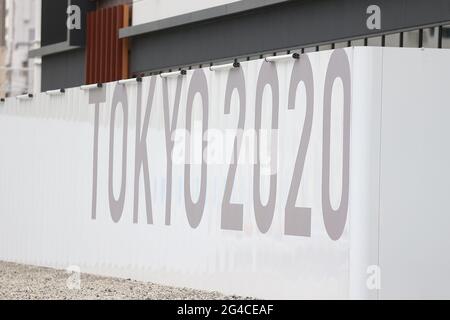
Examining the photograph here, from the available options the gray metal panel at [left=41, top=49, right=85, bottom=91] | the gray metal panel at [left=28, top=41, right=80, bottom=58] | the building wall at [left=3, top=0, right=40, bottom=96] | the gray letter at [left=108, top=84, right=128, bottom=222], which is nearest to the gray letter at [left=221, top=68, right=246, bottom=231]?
the gray letter at [left=108, top=84, right=128, bottom=222]

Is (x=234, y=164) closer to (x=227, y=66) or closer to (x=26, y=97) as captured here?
(x=227, y=66)

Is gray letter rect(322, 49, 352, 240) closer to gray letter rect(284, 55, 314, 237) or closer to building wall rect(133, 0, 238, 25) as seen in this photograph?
gray letter rect(284, 55, 314, 237)

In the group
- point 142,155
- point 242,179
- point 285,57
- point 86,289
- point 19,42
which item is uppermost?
point 19,42

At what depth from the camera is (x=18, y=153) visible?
1656 centimetres

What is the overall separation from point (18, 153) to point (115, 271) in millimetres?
3833

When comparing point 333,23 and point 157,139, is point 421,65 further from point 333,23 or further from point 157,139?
point 333,23

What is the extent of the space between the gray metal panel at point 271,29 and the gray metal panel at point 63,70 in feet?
11.4

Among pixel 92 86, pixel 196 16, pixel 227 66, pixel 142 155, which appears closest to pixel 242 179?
pixel 227 66

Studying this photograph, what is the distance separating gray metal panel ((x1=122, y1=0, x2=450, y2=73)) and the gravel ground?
6171 mm

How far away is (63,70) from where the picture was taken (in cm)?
2964

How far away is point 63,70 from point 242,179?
19274 mm

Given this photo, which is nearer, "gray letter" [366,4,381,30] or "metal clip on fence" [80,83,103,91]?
"metal clip on fence" [80,83,103,91]

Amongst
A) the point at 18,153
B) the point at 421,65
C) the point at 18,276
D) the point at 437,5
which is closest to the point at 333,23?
the point at 437,5

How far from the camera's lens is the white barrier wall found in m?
9.56
